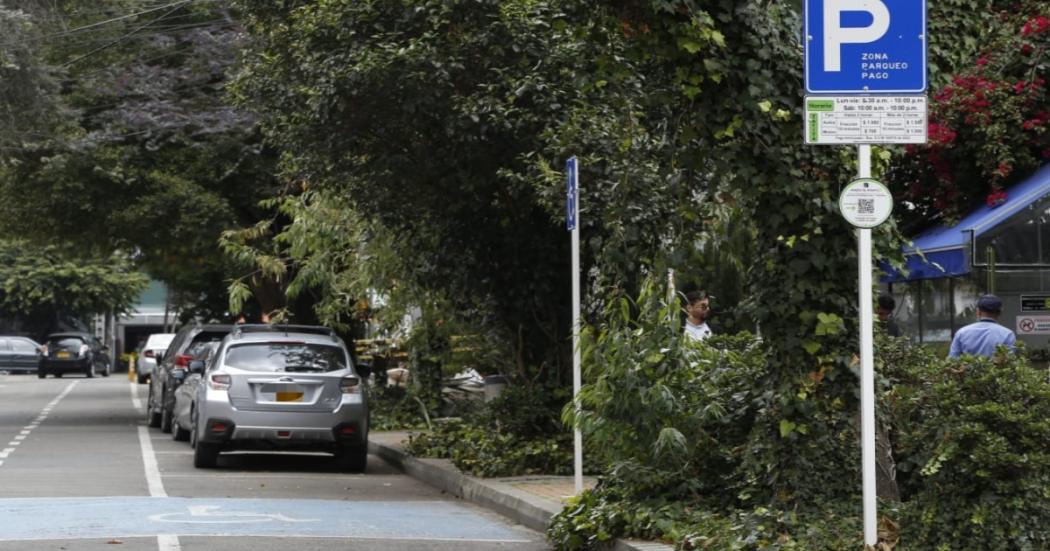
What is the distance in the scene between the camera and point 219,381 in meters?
17.3

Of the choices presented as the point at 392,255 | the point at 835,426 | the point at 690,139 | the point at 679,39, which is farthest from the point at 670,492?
the point at 392,255

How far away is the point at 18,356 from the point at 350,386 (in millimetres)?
47286

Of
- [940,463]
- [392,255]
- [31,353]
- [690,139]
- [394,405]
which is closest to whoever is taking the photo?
[940,463]

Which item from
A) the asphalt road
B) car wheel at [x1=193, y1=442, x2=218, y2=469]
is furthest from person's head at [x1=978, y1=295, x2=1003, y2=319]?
car wheel at [x1=193, y1=442, x2=218, y2=469]

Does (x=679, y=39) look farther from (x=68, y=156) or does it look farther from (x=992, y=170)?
(x=68, y=156)

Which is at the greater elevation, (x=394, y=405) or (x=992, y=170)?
(x=992, y=170)

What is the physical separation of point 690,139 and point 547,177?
4.20 m

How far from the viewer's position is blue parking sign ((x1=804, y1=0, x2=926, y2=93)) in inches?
322

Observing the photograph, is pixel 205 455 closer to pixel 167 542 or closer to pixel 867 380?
pixel 167 542

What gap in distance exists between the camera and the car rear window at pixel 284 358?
56.8 feet

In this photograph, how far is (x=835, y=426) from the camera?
9.41 metres

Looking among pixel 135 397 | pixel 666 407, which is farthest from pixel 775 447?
pixel 135 397

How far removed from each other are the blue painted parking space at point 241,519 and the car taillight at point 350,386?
3.40 m

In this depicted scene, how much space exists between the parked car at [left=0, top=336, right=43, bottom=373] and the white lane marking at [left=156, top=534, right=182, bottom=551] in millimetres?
52172
